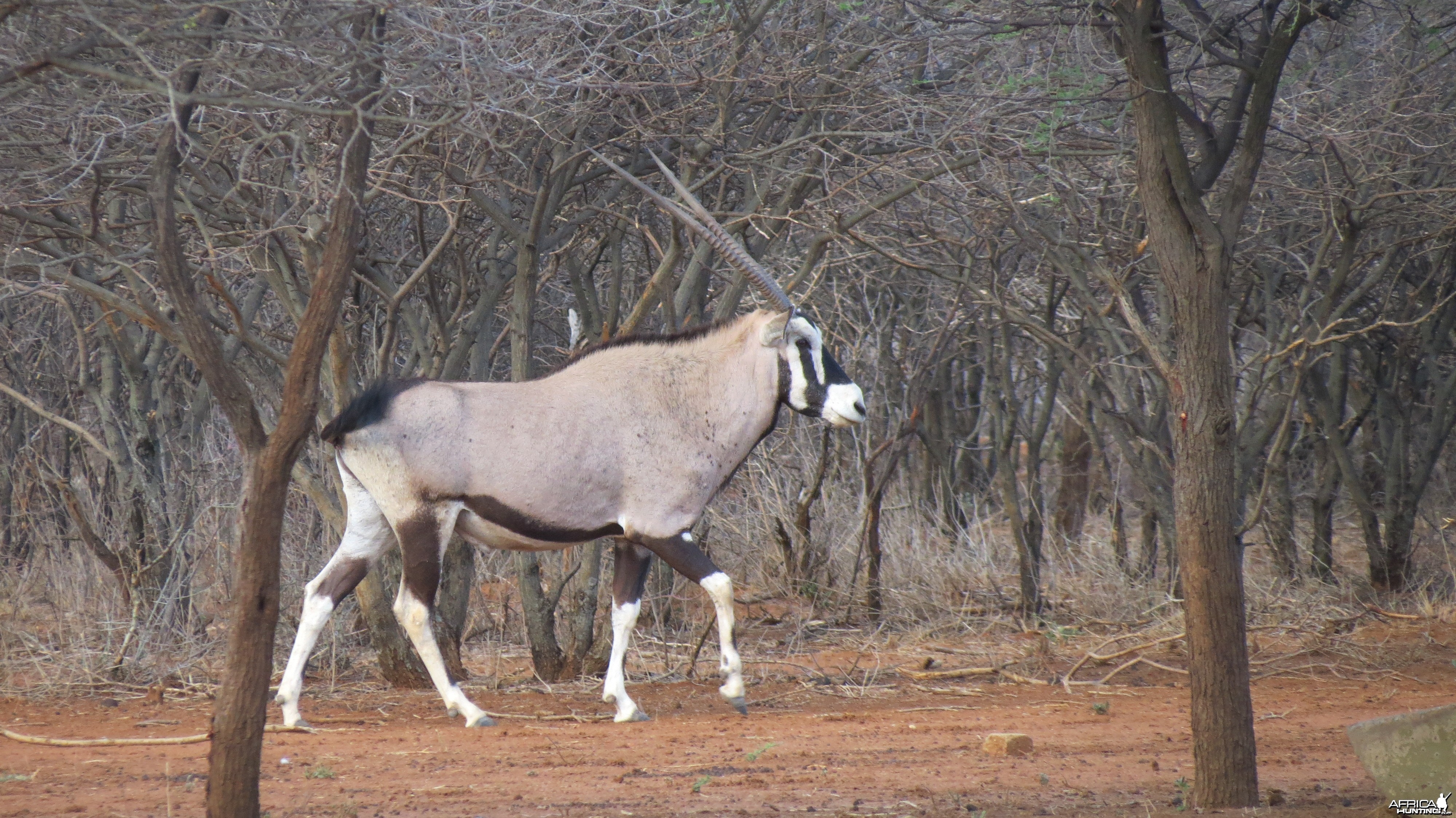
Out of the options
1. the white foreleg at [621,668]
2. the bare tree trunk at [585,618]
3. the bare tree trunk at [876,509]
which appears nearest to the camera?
the white foreleg at [621,668]

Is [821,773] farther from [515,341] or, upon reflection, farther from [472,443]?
[515,341]

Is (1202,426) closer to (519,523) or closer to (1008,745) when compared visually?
(1008,745)

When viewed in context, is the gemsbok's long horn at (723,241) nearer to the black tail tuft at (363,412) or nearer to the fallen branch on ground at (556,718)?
the black tail tuft at (363,412)

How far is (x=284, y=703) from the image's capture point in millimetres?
7418

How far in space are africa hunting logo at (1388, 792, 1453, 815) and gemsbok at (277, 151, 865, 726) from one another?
3.84 m

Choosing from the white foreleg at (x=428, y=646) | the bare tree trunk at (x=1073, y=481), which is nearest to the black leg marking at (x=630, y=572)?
the white foreleg at (x=428, y=646)

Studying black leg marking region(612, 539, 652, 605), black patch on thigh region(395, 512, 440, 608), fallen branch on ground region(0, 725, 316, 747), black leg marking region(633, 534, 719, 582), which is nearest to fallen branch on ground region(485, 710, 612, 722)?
black leg marking region(612, 539, 652, 605)

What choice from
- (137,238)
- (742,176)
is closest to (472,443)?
(742,176)

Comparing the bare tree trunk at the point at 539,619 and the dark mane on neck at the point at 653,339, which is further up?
the dark mane on neck at the point at 653,339

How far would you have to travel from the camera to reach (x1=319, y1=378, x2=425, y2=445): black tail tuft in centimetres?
752

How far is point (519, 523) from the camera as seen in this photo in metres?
7.64

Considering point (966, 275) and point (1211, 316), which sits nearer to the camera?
point (1211, 316)

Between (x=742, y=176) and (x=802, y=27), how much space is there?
1233 millimetres

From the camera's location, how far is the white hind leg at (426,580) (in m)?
7.53
